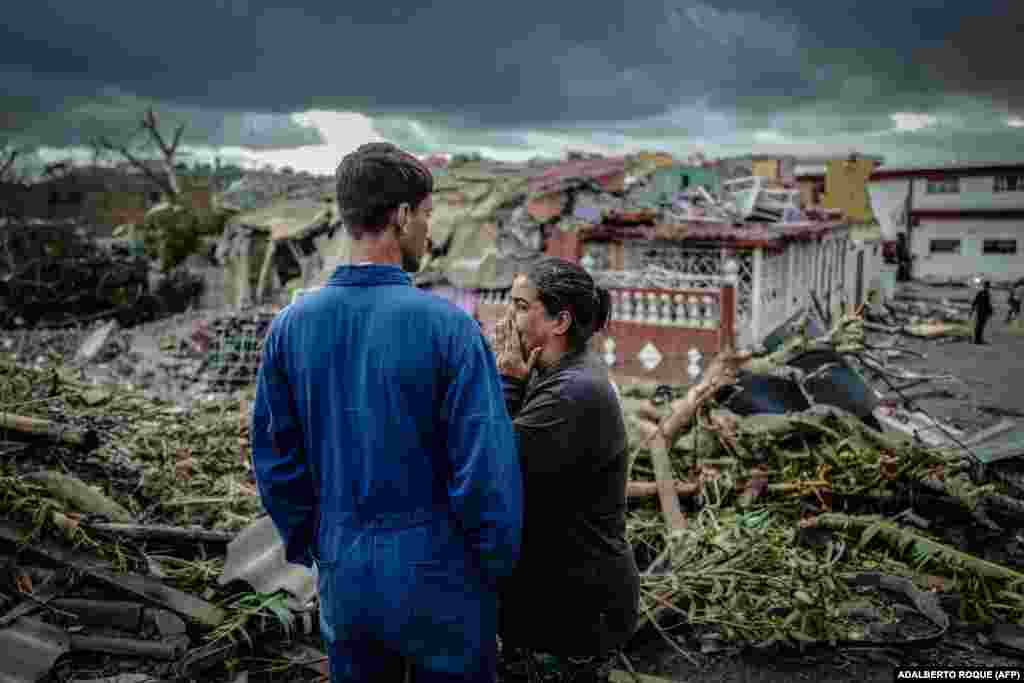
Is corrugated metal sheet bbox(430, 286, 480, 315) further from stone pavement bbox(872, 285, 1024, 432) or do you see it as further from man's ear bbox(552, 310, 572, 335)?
man's ear bbox(552, 310, 572, 335)

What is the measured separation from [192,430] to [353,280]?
458 centimetres

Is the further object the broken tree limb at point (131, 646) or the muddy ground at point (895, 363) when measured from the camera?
the muddy ground at point (895, 363)

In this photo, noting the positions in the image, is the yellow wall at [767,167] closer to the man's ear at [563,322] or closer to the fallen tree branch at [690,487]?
the fallen tree branch at [690,487]

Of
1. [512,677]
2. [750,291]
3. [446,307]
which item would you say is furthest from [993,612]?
[750,291]

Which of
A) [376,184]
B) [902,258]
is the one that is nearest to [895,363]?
[376,184]

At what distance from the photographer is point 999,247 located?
26375mm

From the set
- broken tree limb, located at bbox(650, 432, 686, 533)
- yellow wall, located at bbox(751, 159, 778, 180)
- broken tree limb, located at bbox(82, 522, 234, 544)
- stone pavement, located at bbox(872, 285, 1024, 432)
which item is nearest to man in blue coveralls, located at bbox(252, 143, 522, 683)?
broken tree limb, located at bbox(82, 522, 234, 544)

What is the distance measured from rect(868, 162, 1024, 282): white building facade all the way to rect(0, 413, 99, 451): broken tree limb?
91.0 ft

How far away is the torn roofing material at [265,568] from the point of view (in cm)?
321

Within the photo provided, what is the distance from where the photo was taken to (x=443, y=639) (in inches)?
68.6

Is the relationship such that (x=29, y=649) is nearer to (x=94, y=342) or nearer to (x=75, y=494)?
(x=75, y=494)

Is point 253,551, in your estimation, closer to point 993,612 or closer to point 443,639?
point 443,639

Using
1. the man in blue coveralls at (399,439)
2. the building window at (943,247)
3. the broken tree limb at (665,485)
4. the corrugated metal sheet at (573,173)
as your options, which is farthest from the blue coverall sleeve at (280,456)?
the building window at (943,247)

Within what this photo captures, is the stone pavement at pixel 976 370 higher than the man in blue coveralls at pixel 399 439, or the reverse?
the man in blue coveralls at pixel 399 439
